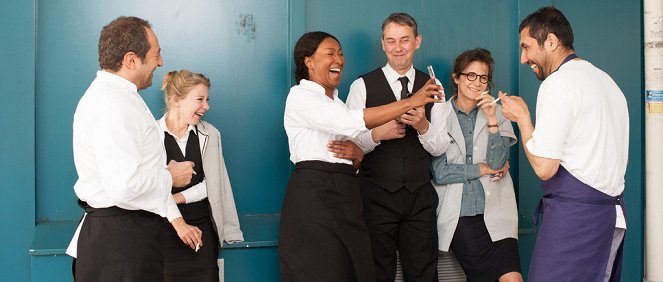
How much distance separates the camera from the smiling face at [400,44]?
13.7ft

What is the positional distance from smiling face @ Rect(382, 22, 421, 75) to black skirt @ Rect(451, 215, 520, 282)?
902 millimetres

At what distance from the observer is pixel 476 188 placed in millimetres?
4246

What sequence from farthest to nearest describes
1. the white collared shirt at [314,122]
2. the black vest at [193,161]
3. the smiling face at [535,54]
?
the black vest at [193,161] < the white collared shirt at [314,122] < the smiling face at [535,54]

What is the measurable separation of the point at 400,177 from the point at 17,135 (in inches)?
81.8

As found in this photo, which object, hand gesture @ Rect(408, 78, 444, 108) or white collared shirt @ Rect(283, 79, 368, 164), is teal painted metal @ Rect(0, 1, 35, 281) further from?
hand gesture @ Rect(408, 78, 444, 108)

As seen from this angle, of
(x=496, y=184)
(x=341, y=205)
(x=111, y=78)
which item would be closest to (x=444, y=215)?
(x=496, y=184)

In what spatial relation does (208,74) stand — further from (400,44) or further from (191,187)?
(400,44)

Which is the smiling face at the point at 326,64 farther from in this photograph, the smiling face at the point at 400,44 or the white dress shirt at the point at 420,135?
the smiling face at the point at 400,44

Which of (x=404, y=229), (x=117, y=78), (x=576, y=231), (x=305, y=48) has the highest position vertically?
Answer: (x=305, y=48)

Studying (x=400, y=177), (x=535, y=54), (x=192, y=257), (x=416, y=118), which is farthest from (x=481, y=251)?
(x=192, y=257)

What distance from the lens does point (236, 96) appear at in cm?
461

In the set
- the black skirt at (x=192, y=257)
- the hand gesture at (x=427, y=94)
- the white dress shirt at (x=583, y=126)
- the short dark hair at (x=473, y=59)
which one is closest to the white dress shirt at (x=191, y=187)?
the black skirt at (x=192, y=257)

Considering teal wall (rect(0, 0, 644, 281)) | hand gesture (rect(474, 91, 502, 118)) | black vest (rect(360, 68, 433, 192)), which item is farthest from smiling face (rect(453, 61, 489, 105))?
teal wall (rect(0, 0, 644, 281))

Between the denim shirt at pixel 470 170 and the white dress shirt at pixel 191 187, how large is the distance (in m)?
1.26
